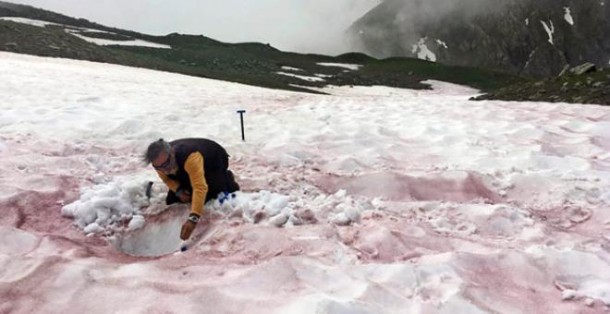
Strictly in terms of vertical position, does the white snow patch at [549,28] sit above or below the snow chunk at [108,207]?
above

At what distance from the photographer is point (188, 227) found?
5395mm

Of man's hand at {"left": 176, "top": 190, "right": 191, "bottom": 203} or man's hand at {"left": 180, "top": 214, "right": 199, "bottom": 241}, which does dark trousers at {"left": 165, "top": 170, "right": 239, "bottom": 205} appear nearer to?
man's hand at {"left": 176, "top": 190, "right": 191, "bottom": 203}

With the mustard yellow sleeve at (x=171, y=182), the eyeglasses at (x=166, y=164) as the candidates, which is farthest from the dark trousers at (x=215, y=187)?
the eyeglasses at (x=166, y=164)

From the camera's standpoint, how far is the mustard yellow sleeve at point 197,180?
18.2ft

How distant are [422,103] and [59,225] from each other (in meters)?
12.4

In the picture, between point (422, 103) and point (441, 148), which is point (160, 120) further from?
point (422, 103)

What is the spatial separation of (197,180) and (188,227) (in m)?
0.58

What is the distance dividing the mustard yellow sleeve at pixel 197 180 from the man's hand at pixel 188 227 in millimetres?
90

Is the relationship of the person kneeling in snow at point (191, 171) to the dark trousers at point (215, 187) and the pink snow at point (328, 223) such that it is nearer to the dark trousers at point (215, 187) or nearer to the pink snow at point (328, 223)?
the dark trousers at point (215, 187)

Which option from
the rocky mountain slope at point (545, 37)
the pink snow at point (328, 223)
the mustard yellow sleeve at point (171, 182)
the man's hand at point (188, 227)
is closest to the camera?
the pink snow at point (328, 223)

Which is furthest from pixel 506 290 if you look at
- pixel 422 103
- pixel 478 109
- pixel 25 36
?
pixel 25 36

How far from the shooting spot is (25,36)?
33000mm

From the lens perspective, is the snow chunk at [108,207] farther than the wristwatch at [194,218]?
Yes

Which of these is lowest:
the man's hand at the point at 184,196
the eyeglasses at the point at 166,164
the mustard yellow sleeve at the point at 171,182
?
the man's hand at the point at 184,196
